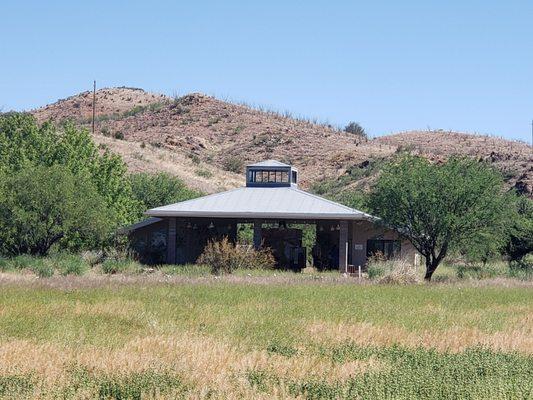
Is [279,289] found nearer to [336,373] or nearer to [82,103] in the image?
[336,373]

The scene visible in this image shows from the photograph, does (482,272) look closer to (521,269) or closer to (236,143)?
(521,269)

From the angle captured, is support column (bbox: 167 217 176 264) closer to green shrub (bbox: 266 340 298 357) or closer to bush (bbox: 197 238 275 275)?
bush (bbox: 197 238 275 275)

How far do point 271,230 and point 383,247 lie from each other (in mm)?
6377

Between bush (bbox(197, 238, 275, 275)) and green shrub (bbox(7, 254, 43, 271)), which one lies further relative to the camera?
bush (bbox(197, 238, 275, 275))

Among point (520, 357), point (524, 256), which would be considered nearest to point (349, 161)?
point (524, 256)

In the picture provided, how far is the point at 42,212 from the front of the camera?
46781mm

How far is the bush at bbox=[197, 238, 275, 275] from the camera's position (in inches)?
1759

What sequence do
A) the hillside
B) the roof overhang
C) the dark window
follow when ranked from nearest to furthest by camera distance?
1. the roof overhang
2. the dark window
3. the hillside

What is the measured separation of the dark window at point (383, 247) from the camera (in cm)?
5134

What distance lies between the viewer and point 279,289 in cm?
3406

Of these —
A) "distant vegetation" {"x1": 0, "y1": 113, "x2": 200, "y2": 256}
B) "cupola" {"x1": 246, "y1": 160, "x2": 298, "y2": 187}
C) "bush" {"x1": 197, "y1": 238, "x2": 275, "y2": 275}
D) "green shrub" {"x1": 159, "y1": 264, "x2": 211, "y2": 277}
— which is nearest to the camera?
"green shrub" {"x1": 159, "y1": 264, "x2": 211, "y2": 277}

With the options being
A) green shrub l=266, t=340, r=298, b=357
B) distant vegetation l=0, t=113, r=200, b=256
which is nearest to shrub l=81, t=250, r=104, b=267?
distant vegetation l=0, t=113, r=200, b=256

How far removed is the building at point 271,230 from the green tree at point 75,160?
352cm

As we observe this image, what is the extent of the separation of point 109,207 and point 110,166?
4.69 metres
